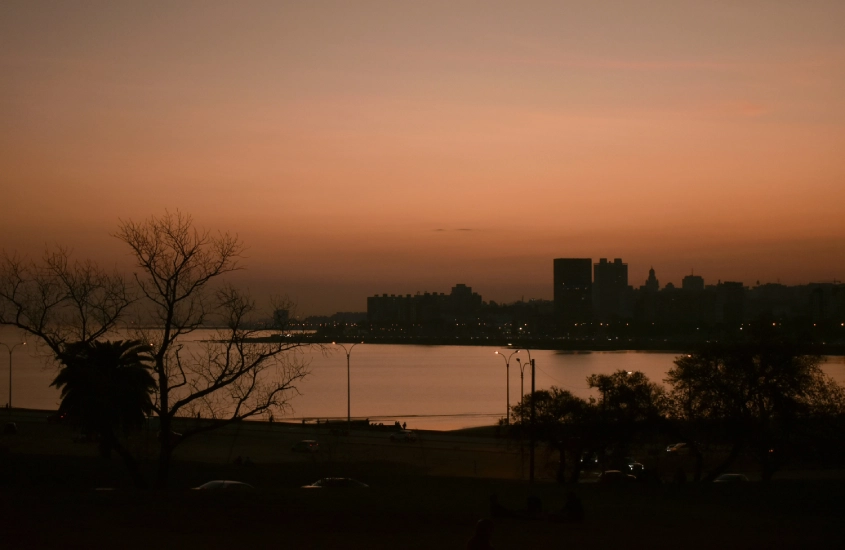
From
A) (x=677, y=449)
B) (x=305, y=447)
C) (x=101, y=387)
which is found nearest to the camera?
(x=101, y=387)

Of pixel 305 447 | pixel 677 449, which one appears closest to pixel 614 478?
pixel 677 449

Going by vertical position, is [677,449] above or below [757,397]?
below

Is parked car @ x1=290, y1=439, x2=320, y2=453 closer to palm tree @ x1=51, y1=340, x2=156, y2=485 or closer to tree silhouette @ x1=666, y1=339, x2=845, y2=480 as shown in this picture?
palm tree @ x1=51, y1=340, x2=156, y2=485

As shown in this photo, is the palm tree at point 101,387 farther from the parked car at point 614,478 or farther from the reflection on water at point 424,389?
the reflection on water at point 424,389

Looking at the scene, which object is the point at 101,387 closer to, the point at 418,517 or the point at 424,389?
the point at 418,517

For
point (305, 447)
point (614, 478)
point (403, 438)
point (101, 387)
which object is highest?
point (101, 387)

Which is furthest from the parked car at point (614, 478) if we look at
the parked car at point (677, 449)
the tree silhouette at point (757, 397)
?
the parked car at point (677, 449)

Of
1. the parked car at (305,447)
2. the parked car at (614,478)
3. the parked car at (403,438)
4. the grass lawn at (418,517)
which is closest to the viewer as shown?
the grass lawn at (418,517)

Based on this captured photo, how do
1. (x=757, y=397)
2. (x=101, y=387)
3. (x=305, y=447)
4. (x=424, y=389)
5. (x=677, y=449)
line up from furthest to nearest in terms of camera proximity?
(x=424, y=389)
(x=677, y=449)
(x=305, y=447)
(x=757, y=397)
(x=101, y=387)

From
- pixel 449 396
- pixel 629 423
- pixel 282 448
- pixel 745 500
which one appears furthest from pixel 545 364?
pixel 745 500

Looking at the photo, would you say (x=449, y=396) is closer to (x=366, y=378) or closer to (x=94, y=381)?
(x=366, y=378)

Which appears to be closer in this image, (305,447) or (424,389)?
(305,447)

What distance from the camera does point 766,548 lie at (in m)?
12.7

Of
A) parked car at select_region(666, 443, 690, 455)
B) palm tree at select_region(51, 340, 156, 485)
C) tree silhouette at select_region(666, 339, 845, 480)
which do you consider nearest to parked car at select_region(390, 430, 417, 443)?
parked car at select_region(666, 443, 690, 455)
